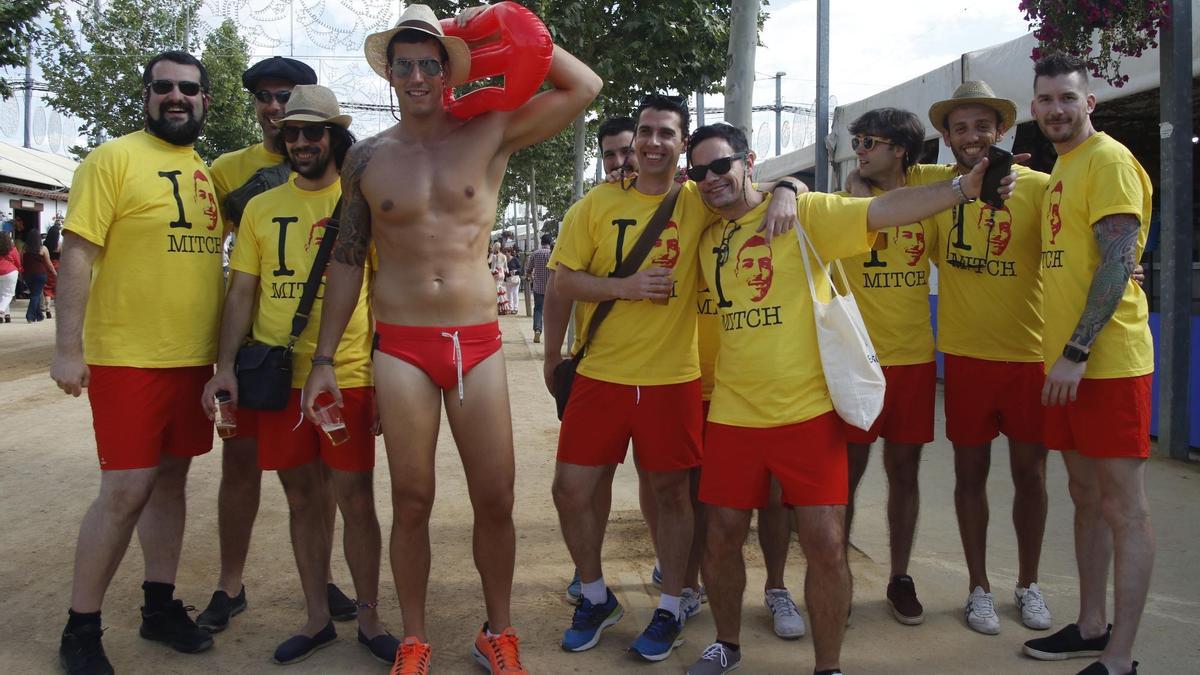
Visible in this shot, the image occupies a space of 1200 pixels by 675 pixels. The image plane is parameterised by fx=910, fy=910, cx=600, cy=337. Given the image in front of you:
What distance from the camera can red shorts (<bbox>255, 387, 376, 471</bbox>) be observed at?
3.71 metres

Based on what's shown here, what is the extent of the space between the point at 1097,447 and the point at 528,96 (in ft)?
8.36

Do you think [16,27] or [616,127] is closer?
[616,127]

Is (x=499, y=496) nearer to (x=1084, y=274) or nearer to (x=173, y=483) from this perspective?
(x=173, y=483)

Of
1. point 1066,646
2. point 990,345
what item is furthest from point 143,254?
point 1066,646

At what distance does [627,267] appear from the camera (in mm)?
3852

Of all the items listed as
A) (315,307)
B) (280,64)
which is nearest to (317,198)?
(315,307)

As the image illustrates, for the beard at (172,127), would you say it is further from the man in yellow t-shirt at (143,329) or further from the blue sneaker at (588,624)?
the blue sneaker at (588,624)

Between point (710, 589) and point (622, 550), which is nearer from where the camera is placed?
point (710, 589)

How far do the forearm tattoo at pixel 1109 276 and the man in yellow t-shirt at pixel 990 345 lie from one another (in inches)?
24.0

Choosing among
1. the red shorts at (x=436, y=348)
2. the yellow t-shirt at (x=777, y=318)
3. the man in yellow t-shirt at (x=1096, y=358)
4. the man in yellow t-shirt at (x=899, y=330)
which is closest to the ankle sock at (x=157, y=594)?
the red shorts at (x=436, y=348)

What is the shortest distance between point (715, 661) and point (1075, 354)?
5.84 feet

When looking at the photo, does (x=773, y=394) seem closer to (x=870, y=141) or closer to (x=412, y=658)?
(x=870, y=141)

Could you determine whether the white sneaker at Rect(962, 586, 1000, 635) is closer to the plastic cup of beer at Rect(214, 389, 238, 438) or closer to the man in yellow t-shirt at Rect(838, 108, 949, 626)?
the man in yellow t-shirt at Rect(838, 108, 949, 626)

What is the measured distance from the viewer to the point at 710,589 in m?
3.49
